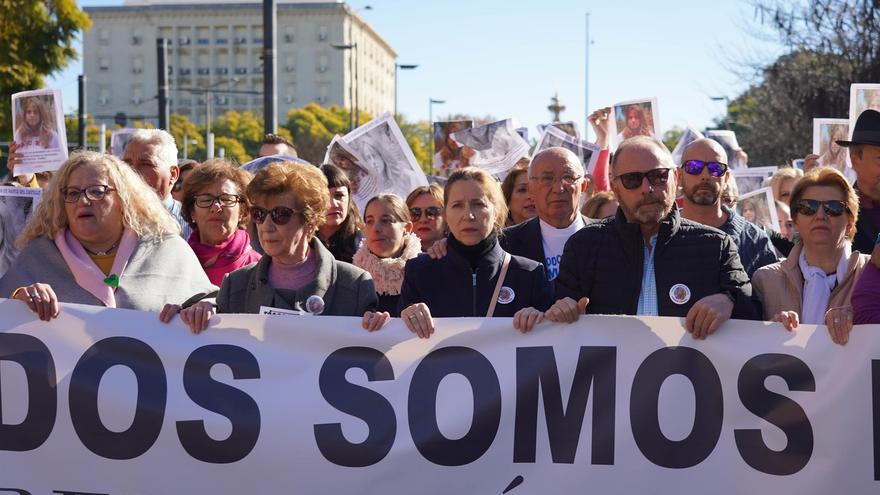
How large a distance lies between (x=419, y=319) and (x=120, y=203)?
135 centimetres

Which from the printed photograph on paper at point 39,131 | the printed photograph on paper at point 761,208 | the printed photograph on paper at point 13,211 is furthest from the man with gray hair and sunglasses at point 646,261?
the printed photograph on paper at point 39,131

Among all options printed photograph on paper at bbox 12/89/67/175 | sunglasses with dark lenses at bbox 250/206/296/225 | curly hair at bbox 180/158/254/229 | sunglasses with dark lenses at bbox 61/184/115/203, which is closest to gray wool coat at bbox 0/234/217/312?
sunglasses with dark lenses at bbox 61/184/115/203

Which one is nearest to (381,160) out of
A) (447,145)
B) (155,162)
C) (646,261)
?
(155,162)

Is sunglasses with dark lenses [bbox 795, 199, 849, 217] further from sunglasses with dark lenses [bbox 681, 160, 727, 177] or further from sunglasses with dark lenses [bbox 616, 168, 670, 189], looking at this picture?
sunglasses with dark lenses [bbox 681, 160, 727, 177]

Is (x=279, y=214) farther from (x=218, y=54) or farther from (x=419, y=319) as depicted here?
(x=218, y=54)

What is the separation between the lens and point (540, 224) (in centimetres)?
600

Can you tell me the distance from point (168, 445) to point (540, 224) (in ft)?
7.54

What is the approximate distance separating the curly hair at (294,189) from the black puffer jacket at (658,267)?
1.02 meters

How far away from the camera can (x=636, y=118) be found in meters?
9.72

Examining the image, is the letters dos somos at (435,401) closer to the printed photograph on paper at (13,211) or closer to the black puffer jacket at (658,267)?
the black puffer jacket at (658,267)

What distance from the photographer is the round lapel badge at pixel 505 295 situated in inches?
192

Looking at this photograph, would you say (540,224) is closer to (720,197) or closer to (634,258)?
(720,197)

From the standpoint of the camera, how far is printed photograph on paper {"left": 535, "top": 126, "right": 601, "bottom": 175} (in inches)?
367

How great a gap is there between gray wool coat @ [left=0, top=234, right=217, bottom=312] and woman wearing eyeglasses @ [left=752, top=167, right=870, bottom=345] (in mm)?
2343
